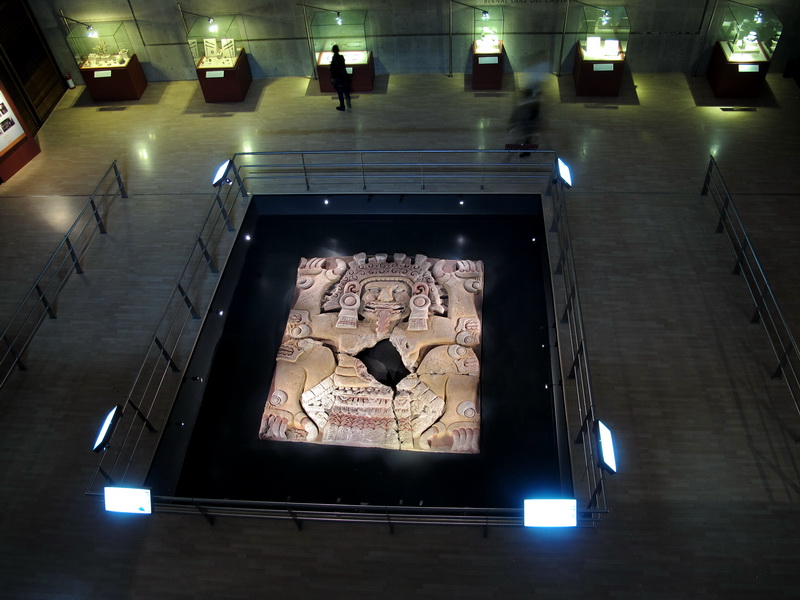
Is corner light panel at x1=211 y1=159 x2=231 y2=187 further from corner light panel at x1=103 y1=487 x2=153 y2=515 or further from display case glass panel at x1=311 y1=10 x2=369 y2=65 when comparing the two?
corner light panel at x1=103 y1=487 x2=153 y2=515

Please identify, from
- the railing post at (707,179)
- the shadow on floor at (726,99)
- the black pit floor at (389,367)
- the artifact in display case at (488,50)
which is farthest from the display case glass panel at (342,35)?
the railing post at (707,179)

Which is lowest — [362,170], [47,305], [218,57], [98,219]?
[47,305]

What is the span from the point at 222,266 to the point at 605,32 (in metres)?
8.03

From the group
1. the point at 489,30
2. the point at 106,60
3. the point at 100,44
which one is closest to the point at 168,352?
the point at 106,60

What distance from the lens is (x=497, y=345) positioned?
8039 millimetres

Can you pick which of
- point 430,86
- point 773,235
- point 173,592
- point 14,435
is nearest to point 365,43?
point 430,86

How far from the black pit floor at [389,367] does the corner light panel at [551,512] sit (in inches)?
34.6

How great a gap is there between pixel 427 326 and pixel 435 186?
2.70m

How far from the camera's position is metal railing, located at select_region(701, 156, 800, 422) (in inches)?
283

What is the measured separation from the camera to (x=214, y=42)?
39.0 ft

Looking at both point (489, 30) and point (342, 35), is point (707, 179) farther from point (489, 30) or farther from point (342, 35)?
point (342, 35)

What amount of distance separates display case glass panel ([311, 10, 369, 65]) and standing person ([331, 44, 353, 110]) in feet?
2.27

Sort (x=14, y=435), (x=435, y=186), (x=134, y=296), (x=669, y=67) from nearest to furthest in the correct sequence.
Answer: (x=14, y=435)
(x=134, y=296)
(x=435, y=186)
(x=669, y=67)

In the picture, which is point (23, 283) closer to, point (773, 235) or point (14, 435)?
point (14, 435)
